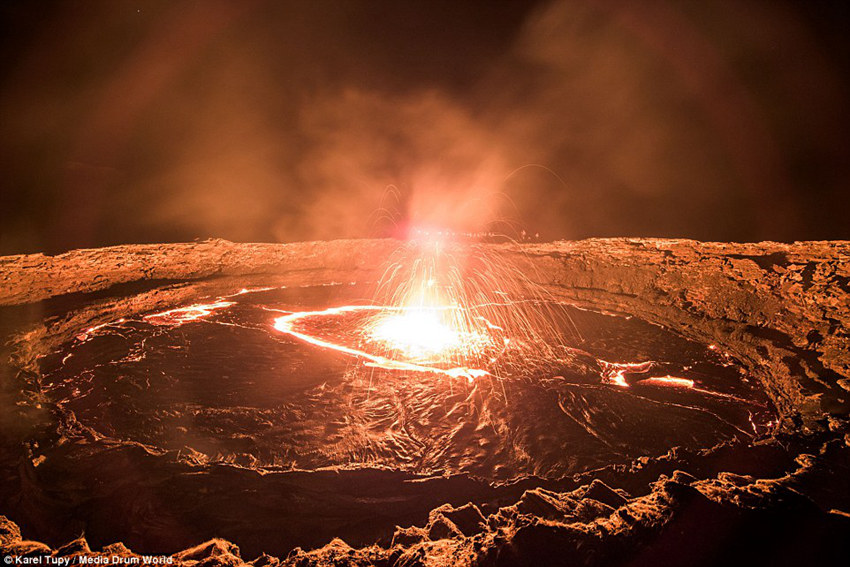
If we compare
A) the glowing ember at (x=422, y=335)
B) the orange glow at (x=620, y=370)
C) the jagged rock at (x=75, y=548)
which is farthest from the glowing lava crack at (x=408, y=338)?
the jagged rock at (x=75, y=548)

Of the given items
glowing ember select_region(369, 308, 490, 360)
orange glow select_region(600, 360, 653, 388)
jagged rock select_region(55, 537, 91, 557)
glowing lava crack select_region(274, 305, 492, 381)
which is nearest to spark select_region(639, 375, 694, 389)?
orange glow select_region(600, 360, 653, 388)

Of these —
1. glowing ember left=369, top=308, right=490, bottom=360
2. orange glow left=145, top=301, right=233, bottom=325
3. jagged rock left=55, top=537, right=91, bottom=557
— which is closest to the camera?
jagged rock left=55, top=537, right=91, bottom=557

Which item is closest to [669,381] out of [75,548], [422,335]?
[422,335]

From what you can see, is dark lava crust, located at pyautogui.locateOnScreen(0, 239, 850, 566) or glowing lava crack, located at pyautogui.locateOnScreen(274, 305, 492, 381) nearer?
dark lava crust, located at pyautogui.locateOnScreen(0, 239, 850, 566)

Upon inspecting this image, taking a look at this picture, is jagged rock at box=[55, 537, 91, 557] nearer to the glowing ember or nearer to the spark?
the glowing ember

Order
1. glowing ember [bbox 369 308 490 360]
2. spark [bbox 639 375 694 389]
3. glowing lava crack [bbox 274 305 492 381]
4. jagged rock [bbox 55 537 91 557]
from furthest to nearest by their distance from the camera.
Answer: glowing ember [bbox 369 308 490 360], glowing lava crack [bbox 274 305 492 381], spark [bbox 639 375 694 389], jagged rock [bbox 55 537 91 557]

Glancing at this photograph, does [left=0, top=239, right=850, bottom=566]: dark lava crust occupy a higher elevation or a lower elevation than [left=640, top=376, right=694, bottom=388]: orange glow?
lower

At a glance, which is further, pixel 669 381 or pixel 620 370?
pixel 620 370

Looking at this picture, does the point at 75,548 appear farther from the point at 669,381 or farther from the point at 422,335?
the point at 669,381

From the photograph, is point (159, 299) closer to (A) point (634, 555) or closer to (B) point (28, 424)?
(B) point (28, 424)
